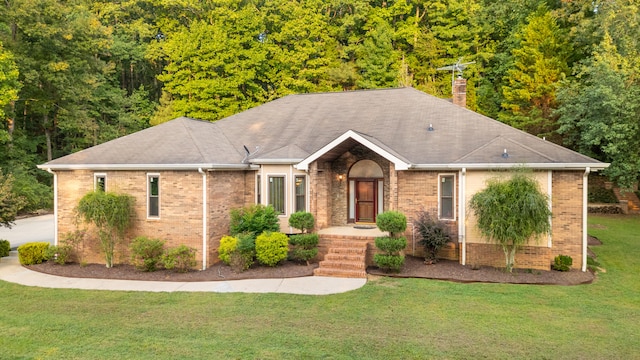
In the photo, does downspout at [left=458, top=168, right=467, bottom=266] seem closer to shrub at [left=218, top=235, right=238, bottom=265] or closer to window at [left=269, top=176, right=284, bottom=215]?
window at [left=269, top=176, right=284, bottom=215]

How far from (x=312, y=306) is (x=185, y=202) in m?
6.10

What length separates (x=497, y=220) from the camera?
11.1 meters

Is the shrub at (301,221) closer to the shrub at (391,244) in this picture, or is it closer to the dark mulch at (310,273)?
the dark mulch at (310,273)

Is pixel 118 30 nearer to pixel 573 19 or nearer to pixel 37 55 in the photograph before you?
pixel 37 55

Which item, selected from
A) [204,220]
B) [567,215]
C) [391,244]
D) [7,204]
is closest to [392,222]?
[391,244]

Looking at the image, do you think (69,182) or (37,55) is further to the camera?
(37,55)

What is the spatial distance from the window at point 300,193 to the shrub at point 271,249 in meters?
2.31

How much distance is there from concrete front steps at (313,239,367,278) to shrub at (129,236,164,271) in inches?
195

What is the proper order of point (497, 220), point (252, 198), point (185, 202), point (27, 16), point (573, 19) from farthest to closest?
1. point (573, 19)
2. point (27, 16)
3. point (252, 198)
4. point (185, 202)
5. point (497, 220)

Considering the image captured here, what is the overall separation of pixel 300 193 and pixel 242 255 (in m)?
3.50

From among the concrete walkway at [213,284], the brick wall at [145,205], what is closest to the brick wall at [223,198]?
the brick wall at [145,205]

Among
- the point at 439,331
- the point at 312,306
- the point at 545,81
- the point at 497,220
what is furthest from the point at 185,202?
the point at 545,81

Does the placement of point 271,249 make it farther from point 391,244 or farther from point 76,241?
point 76,241

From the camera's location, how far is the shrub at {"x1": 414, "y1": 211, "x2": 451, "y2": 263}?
40.0 feet
